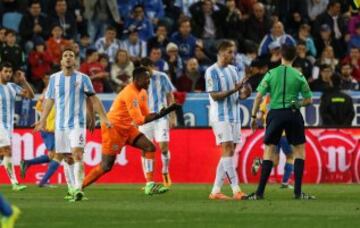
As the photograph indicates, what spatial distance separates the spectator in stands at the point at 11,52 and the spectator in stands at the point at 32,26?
1.43 m

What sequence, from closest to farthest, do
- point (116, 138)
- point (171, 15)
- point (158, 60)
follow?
1. point (116, 138)
2. point (158, 60)
3. point (171, 15)

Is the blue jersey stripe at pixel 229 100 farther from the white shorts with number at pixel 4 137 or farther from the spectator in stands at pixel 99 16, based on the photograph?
the spectator in stands at pixel 99 16

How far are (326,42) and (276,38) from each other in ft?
6.23

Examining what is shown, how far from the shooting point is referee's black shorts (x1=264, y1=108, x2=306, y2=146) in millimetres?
18062

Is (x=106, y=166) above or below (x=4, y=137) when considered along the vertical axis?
below

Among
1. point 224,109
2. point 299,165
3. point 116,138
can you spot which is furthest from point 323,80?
point 299,165

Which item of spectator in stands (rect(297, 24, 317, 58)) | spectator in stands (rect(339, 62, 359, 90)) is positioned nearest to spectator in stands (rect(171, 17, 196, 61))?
spectator in stands (rect(297, 24, 317, 58))

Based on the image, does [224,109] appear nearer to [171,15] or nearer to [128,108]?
[128,108]

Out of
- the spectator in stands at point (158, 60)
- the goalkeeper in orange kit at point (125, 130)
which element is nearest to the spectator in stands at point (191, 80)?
the spectator in stands at point (158, 60)

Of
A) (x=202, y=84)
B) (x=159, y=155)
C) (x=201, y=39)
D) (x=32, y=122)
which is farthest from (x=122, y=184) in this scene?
(x=201, y=39)

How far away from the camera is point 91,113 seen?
63.6ft

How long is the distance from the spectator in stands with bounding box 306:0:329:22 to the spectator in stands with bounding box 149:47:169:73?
550 centimetres

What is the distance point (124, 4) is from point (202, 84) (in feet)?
12.0

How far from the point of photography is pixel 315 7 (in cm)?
3212
